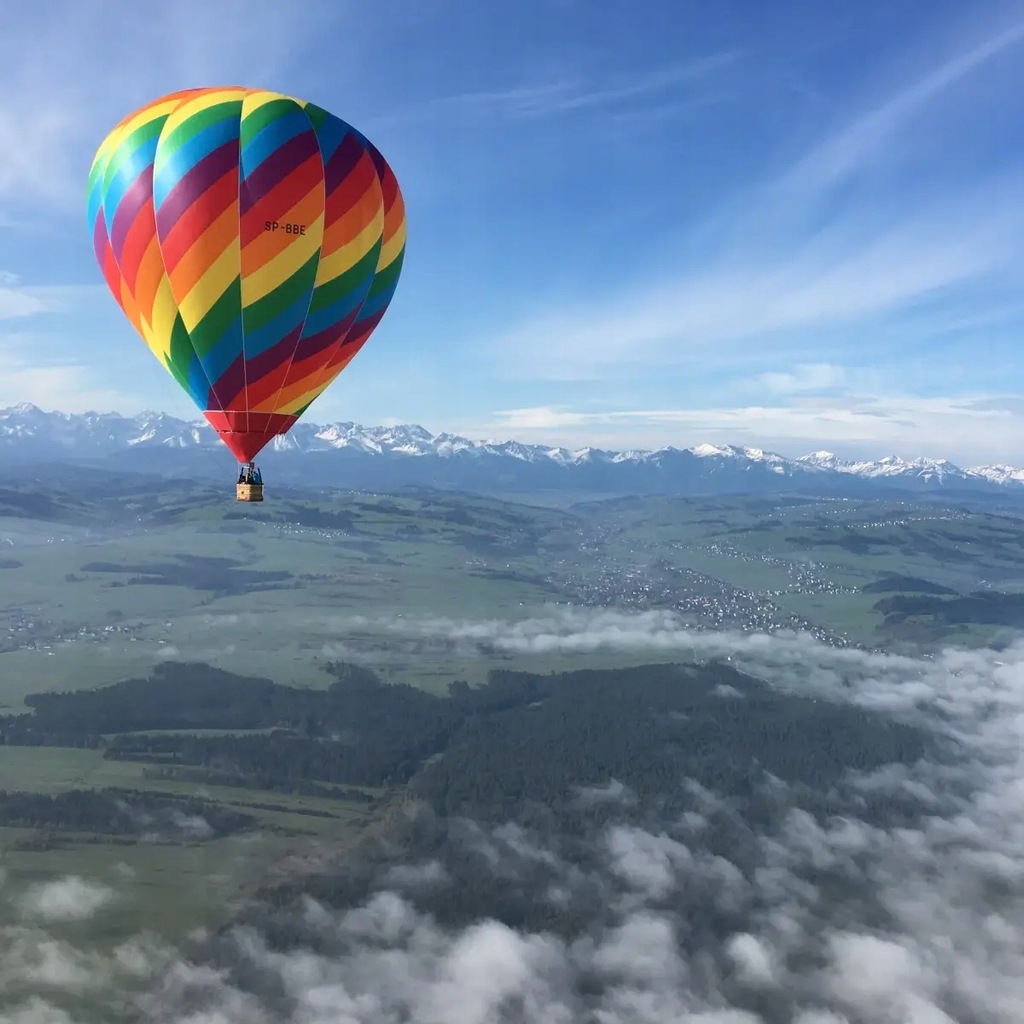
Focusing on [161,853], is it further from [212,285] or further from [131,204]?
[131,204]

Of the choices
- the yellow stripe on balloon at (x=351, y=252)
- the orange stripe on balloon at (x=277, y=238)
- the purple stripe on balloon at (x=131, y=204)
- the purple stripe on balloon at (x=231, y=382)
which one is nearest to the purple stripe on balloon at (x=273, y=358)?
the purple stripe on balloon at (x=231, y=382)

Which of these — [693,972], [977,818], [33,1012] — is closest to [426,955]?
[693,972]

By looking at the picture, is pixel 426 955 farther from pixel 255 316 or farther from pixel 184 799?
pixel 255 316

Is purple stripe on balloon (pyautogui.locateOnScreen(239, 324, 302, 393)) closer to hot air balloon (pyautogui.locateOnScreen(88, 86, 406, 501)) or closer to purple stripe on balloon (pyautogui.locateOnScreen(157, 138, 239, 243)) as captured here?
hot air balloon (pyautogui.locateOnScreen(88, 86, 406, 501))

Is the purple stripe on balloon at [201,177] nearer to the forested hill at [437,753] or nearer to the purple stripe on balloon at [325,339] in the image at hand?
the purple stripe on balloon at [325,339]

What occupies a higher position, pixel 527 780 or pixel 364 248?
pixel 364 248

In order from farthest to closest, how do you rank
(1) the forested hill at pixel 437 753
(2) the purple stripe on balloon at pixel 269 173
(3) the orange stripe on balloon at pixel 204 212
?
(1) the forested hill at pixel 437 753
(2) the purple stripe on balloon at pixel 269 173
(3) the orange stripe on balloon at pixel 204 212

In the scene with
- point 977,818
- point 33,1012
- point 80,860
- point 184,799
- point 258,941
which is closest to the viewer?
point 33,1012
